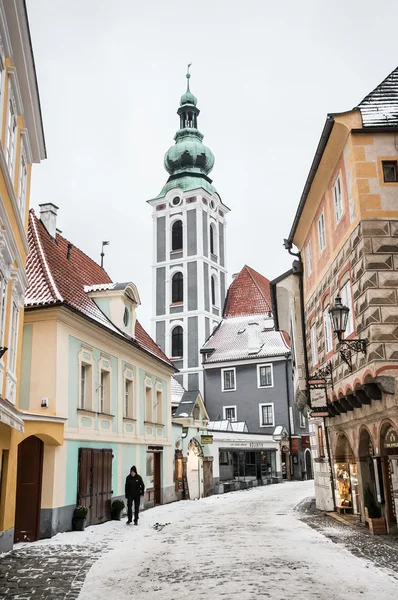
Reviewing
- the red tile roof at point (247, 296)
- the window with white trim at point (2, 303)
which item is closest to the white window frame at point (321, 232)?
the window with white trim at point (2, 303)

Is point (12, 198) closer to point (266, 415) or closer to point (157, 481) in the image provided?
point (157, 481)

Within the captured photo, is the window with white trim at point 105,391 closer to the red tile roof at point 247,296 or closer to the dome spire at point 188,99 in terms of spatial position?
the red tile roof at point 247,296

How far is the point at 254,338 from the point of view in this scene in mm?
47000

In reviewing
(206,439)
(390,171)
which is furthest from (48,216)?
(206,439)

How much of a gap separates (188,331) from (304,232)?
31553 millimetres

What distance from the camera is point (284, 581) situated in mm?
8594

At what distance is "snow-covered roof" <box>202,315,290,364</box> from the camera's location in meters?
45.6

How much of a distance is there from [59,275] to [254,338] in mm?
29685

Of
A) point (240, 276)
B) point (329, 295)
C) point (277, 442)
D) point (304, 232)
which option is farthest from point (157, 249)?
point (329, 295)

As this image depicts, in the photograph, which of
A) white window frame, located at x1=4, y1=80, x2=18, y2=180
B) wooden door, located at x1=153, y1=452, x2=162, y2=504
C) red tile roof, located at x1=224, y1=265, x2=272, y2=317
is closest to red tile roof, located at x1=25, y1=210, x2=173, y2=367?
wooden door, located at x1=153, y1=452, x2=162, y2=504

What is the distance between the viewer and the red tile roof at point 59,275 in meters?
16.7

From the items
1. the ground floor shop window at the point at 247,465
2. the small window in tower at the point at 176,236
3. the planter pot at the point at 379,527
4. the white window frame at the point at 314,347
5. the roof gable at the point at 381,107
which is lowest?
the planter pot at the point at 379,527

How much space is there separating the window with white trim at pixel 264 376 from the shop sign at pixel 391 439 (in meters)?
32.3

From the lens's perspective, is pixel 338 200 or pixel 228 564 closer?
pixel 228 564
